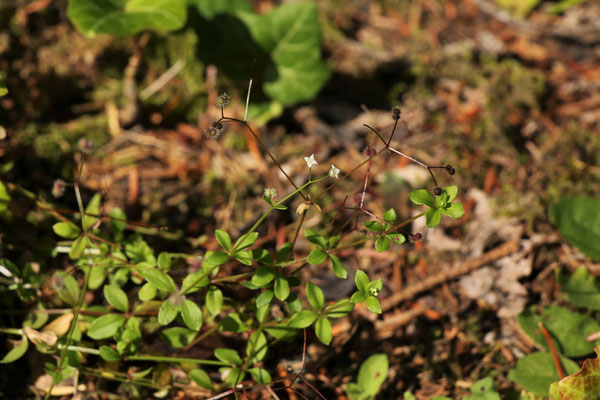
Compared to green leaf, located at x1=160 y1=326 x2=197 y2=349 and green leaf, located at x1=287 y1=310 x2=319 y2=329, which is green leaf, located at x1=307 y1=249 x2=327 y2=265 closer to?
green leaf, located at x1=287 y1=310 x2=319 y2=329

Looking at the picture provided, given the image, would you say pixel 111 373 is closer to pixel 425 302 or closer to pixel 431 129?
pixel 425 302

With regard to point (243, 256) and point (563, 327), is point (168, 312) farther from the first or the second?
point (563, 327)

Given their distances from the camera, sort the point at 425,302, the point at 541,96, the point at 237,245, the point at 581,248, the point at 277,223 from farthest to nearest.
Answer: the point at 541,96, the point at 277,223, the point at 425,302, the point at 581,248, the point at 237,245

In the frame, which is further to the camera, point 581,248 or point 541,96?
point 541,96

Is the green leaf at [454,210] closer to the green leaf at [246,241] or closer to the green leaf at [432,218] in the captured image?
the green leaf at [432,218]

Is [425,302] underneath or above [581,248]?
underneath

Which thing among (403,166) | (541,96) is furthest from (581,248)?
(541,96)

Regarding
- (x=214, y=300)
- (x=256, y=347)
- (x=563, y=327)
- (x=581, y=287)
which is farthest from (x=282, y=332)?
(x=581, y=287)

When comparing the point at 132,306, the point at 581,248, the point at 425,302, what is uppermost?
the point at 581,248
